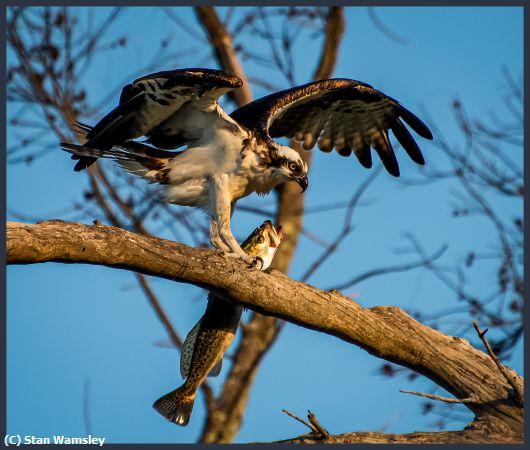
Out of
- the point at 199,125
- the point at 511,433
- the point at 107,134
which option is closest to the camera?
the point at 511,433

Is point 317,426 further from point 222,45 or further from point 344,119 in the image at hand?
point 222,45

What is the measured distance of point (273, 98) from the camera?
8039 millimetres

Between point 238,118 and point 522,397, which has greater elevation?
point 238,118

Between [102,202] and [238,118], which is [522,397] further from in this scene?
[102,202]

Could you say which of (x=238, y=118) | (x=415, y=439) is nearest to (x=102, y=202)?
(x=238, y=118)

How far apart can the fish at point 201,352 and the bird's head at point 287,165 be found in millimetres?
936

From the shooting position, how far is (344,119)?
9.05 m

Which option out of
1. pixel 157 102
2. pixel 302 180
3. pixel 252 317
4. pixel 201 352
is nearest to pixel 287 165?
pixel 302 180

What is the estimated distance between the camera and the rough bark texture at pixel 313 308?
17.0 ft

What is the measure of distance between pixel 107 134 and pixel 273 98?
166 cm

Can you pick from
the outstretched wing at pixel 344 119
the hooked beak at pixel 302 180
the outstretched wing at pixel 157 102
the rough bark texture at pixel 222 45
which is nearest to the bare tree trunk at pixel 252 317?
the rough bark texture at pixel 222 45

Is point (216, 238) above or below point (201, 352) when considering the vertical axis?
above

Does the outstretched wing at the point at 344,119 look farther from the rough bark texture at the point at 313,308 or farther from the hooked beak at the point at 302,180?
the rough bark texture at the point at 313,308

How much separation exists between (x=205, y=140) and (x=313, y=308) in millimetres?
2163
